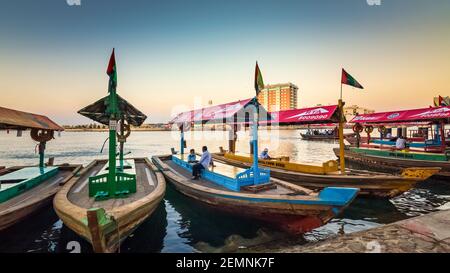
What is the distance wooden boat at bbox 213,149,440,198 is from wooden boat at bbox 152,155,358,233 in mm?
2976

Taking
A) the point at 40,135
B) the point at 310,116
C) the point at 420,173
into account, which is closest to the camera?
the point at 420,173

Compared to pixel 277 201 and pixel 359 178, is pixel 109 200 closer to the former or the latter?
pixel 277 201

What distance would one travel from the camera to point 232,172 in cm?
1038

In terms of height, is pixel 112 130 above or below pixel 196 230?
above

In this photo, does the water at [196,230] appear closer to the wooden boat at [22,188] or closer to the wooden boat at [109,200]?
the wooden boat at [22,188]

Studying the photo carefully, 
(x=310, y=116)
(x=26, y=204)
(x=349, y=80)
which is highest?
(x=349, y=80)

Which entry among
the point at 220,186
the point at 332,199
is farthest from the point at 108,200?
the point at 332,199

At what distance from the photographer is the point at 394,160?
18297mm

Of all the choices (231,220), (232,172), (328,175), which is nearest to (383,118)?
(328,175)

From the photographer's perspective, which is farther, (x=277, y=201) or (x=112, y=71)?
(x=277, y=201)

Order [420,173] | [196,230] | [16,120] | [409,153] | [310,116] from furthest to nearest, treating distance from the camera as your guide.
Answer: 1. [409,153]
2. [310,116]
3. [420,173]
4. [196,230]
5. [16,120]

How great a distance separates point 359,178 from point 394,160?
1064 cm

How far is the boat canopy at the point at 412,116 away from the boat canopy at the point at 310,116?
34.1 ft

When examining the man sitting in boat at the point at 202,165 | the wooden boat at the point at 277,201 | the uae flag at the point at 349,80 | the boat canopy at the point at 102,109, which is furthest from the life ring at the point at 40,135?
the uae flag at the point at 349,80
